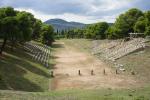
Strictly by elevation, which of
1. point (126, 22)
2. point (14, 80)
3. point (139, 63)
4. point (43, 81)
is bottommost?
point (43, 81)

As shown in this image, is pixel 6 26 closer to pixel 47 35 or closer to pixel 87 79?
pixel 87 79

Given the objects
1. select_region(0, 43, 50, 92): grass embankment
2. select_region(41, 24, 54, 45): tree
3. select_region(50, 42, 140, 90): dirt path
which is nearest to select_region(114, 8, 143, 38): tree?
select_region(41, 24, 54, 45): tree

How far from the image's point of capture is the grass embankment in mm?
40031

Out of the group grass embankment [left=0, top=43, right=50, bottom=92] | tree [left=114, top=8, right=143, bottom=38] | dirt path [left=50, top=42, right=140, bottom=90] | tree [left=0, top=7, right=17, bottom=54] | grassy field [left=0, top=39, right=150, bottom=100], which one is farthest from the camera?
tree [left=114, top=8, right=143, bottom=38]

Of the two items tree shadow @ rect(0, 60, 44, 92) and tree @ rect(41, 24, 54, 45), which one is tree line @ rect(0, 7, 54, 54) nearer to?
tree shadow @ rect(0, 60, 44, 92)

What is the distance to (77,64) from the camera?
66.6m

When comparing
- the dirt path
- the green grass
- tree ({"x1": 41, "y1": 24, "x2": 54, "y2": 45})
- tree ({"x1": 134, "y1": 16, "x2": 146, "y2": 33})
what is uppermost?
tree ({"x1": 134, "y1": 16, "x2": 146, "y2": 33})

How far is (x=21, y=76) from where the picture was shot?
45.5 m

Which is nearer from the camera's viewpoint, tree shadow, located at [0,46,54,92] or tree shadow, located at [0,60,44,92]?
tree shadow, located at [0,60,44,92]

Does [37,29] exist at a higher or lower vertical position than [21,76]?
higher

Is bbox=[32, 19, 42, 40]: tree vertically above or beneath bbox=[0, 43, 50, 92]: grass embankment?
above

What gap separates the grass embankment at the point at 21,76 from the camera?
4003 cm

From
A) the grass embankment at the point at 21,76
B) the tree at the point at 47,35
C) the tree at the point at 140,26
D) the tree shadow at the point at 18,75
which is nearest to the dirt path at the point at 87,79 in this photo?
the grass embankment at the point at 21,76

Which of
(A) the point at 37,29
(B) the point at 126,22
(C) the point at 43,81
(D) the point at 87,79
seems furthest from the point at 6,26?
(B) the point at 126,22
